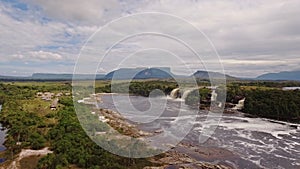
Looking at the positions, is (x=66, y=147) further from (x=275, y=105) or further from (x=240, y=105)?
(x=240, y=105)

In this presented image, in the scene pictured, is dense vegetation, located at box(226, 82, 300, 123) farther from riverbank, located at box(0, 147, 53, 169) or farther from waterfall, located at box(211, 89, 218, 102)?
riverbank, located at box(0, 147, 53, 169)

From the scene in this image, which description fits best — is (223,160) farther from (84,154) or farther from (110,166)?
(84,154)

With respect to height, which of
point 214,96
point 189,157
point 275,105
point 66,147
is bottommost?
point 189,157

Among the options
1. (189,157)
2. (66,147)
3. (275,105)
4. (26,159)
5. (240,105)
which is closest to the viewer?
(26,159)

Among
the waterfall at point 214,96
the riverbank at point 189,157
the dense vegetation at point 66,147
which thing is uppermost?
the waterfall at point 214,96

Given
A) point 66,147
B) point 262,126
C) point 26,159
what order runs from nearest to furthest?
1. point 26,159
2. point 66,147
3. point 262,126

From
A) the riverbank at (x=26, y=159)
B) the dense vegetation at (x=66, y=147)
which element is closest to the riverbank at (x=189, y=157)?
the dense vegetation at (x=66, y=147)

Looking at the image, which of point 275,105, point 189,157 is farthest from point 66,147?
point 275,105

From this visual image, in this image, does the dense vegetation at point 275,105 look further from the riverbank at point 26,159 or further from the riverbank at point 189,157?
the riverbank at point 26,159
